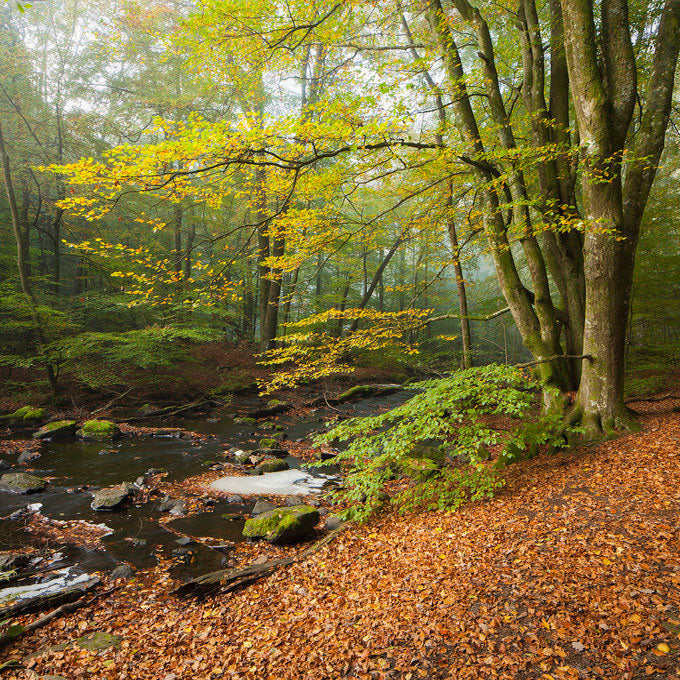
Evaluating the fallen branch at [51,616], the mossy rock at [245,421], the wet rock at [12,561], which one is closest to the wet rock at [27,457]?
the wet rock at [12,561]

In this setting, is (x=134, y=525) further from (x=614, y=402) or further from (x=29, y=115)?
(x=29, y=115)

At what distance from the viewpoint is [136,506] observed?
21.8 ft

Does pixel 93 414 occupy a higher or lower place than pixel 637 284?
lower

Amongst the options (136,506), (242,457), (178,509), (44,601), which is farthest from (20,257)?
(44,601)

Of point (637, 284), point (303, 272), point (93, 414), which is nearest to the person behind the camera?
point (637, 284)

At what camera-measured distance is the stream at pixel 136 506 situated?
5199mm

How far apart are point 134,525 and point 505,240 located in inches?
328

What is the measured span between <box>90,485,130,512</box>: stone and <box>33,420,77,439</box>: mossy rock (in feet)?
14.5

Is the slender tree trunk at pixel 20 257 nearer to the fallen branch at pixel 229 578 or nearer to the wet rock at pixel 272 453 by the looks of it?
the wet rock at pixel 272 453

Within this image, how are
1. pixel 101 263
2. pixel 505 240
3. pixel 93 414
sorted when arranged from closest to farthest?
pixel 505 240
pixel 93 414
pixel 101 263

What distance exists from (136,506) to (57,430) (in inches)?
210

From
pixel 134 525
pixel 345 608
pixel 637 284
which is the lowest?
pixel 134 525

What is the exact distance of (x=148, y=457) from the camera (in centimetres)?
908

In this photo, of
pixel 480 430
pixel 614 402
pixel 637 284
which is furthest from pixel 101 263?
pixel 637 284
